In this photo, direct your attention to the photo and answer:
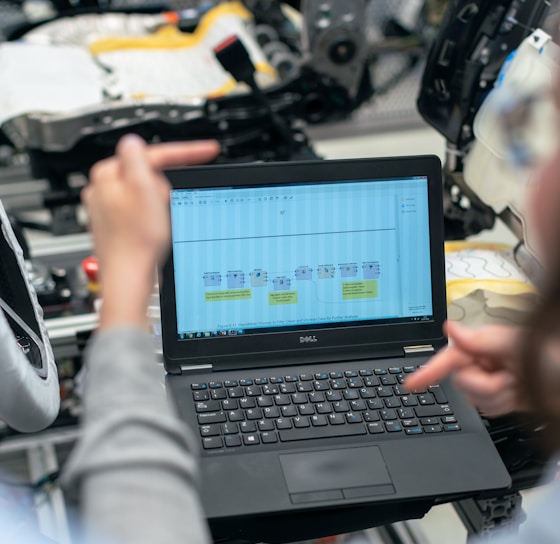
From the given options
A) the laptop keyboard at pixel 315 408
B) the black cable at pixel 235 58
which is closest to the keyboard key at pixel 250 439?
the laptop keyboard at pixel 315 408

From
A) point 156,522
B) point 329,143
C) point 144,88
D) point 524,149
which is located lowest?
point 329,143

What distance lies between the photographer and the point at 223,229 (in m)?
0.96

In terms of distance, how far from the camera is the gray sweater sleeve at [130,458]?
0.50 metres

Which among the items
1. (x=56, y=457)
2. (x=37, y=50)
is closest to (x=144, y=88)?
(x=37, y=50)

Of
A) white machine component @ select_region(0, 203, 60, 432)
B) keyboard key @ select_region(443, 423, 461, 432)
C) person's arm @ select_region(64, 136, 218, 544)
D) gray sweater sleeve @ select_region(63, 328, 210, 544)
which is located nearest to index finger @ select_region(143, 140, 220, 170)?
person's arm @ select_region(64, 136, 218, 544)

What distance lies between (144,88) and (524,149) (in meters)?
1.53

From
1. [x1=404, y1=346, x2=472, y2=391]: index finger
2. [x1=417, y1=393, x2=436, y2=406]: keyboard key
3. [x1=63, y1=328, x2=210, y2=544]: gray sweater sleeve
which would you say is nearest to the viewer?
[x1=63, y1=328, x2=210, y2=544]: gray sweater sleeve

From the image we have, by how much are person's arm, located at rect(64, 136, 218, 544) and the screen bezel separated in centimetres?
35

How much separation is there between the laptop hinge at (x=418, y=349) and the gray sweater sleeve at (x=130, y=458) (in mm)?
486

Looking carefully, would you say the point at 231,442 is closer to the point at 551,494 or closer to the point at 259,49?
the point at 551,494

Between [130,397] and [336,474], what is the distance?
376 mm

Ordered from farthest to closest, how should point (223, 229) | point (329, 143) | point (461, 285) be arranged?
point (329, 143), point (461, 285), point (223, 229)

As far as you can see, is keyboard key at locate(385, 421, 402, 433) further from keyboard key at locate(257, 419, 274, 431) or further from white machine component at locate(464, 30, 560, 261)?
white machine component at locate(464, 30, 560, 261)

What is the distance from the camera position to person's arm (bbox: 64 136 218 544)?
1.65ft
